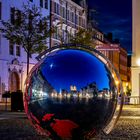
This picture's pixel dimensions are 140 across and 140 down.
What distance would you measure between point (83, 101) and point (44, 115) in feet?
2.21

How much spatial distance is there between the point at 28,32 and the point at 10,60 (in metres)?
9.28

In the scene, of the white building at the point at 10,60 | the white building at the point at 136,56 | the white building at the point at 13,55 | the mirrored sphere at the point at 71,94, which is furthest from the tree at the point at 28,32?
the mirrored sphere at the point at 71,94

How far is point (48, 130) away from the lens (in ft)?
30.6

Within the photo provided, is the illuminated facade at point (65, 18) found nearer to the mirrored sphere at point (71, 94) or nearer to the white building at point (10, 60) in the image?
the white building at point (10, 60)

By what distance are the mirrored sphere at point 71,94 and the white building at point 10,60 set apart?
4719 centimetres

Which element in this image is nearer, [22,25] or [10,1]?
[22,25]

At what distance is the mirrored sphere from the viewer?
889cm

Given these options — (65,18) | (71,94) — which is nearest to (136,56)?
(65,18)

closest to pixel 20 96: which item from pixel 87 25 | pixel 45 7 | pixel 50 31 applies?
pixel 50 31

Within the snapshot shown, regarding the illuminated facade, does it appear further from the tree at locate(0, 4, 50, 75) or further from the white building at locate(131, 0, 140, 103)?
the white building at locate(131, 0, 140, 103)

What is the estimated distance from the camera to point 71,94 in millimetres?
8828

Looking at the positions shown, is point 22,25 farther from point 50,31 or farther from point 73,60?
point 73,60

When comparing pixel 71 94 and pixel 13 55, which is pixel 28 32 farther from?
pixel 71 94

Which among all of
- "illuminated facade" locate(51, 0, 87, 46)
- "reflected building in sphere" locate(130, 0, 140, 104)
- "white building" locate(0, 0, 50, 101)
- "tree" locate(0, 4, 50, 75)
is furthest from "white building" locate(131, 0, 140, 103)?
"illuminated facade" locate(51, 0, 87, 46)
